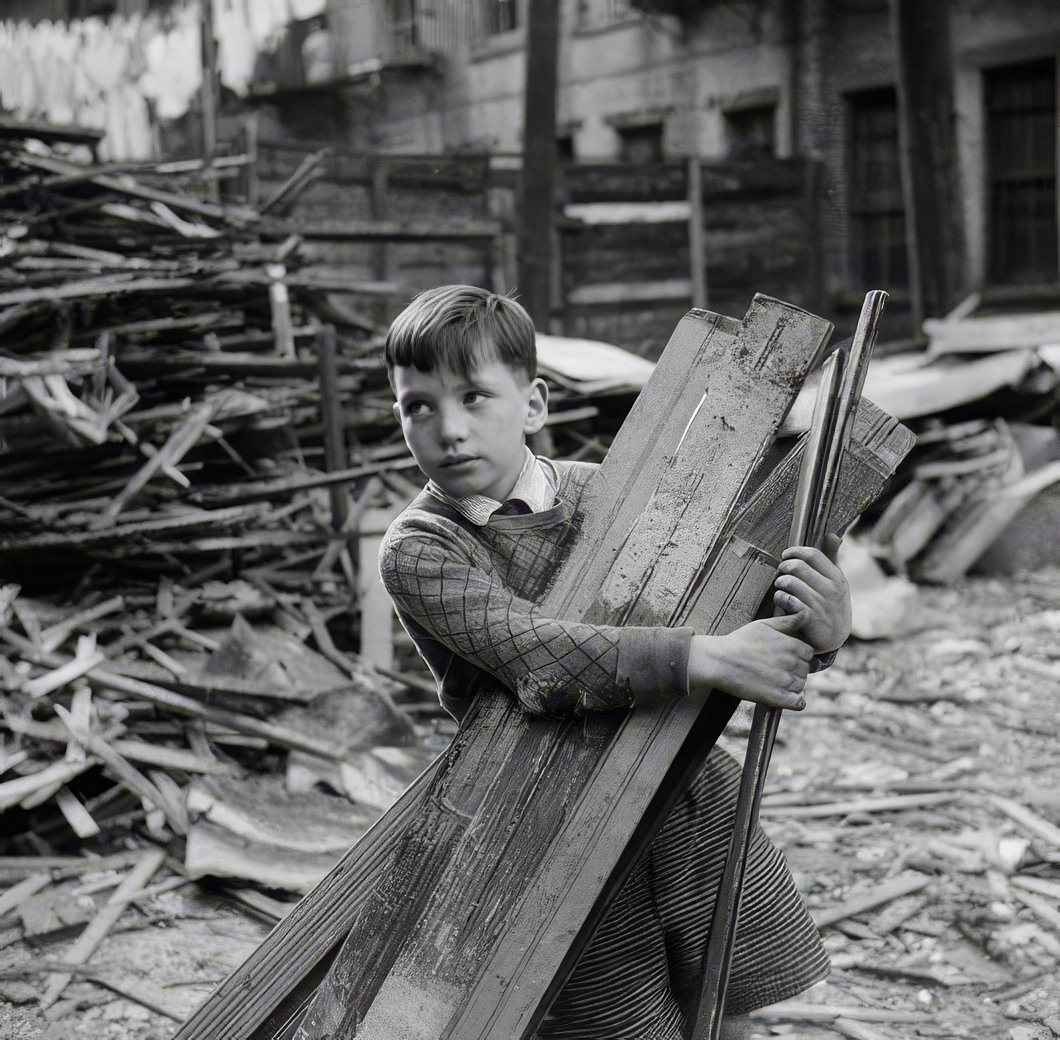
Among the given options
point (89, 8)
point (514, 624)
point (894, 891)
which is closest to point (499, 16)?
point (89, 8)

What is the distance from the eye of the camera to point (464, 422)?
67.8 inches

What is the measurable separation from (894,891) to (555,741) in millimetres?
2367

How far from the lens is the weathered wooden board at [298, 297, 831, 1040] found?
159cm

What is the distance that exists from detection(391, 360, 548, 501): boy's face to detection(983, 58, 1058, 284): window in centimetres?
1141

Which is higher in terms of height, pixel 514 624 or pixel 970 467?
pixel 514 624

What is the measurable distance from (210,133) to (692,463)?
13.2 meters

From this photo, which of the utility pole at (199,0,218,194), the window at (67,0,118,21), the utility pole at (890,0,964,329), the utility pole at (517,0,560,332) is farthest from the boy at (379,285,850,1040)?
the window at (67,0,118,21)

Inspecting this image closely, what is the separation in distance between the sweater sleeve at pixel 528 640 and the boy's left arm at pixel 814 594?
0.50ft

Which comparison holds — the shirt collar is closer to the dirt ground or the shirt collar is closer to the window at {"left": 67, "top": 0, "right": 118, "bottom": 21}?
the dirt ground

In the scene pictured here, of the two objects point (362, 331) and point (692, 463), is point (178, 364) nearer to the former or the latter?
point (362, 331)

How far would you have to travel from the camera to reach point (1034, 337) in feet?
29.6

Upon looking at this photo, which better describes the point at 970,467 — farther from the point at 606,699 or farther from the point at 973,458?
the point at 606,699

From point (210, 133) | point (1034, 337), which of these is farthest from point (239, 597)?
point (210, 133)

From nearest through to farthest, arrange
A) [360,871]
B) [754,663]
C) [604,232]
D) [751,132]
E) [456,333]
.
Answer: [754,663] → [456,333] → [360,871] → [604,232] → [751,132]
